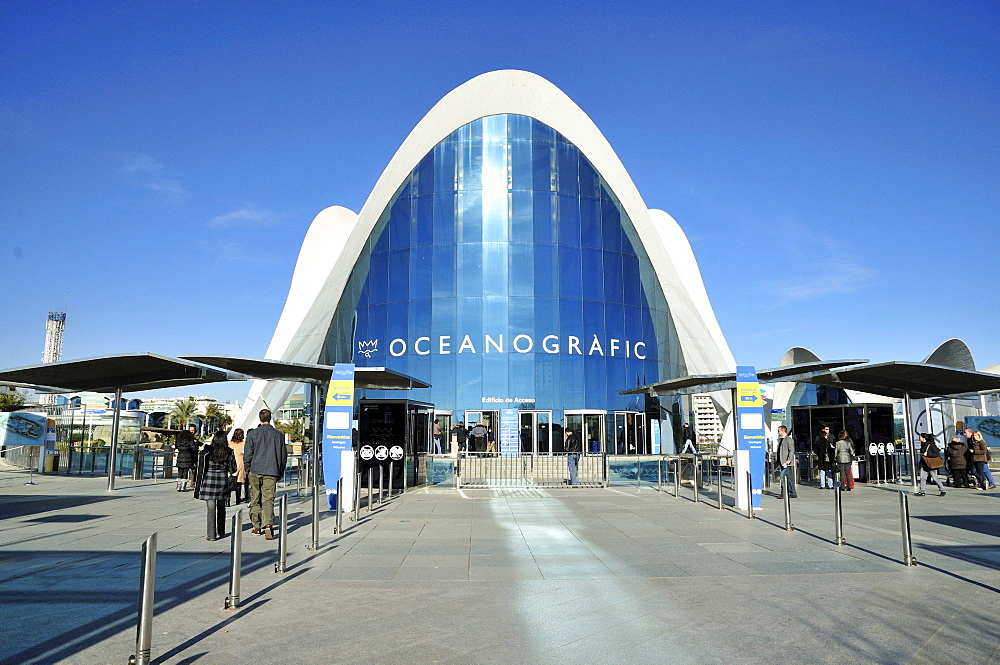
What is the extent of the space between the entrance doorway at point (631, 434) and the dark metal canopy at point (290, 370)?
58.9 ft

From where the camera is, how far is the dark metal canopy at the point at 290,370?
17812 mm

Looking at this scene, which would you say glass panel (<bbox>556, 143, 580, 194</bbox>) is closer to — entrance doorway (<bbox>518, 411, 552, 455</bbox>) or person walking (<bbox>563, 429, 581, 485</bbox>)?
entrance doorway (<bbox>518, 411, 552, 455</bbox>)

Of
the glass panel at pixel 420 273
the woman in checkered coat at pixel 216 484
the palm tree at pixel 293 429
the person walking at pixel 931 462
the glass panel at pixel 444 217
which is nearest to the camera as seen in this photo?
the woman in checkered coat at pixel 216 484

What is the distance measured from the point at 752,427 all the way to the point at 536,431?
782 inches

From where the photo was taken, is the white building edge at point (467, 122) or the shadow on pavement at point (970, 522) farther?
the white building edge at point (467, 122)

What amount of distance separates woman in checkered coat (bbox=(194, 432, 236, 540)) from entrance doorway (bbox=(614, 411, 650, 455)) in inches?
1056

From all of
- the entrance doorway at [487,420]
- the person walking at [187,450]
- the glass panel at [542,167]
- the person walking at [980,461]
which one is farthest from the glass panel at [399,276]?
the person walking at [980,461]

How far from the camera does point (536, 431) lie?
116ft

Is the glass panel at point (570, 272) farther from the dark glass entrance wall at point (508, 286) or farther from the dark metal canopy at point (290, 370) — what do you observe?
the dark metal canopy at point (290, 370)

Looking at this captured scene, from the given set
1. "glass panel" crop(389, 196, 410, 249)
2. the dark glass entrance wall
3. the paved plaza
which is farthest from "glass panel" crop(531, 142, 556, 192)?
the paved plaza

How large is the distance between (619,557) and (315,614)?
4.54 meters

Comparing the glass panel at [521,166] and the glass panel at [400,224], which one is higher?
the glass panel at [521,166]

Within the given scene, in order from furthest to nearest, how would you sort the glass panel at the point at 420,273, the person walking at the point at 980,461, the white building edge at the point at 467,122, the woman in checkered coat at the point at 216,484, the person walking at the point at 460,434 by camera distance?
1. the white building edge at the point at 467,122
2. the glass panel at the point at 420,273
3. the person walking at the point at 460,434
4. the person walking at the point at 980,461
5. the woman in checkered coat at the point at 216,484

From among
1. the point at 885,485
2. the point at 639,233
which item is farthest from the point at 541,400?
the point at 885,485
